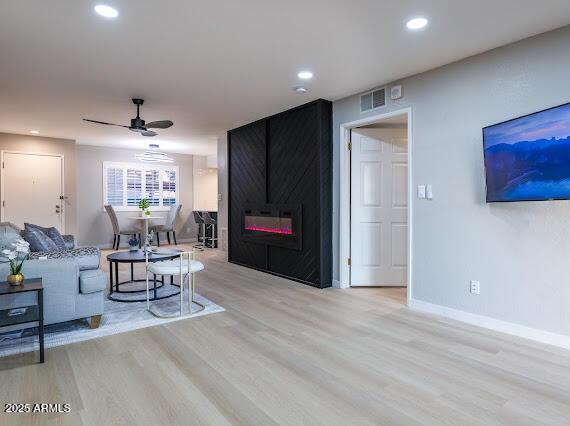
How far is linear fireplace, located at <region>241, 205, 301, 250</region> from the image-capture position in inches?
193

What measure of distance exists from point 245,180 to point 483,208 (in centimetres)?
390

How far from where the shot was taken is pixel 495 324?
9.91ft

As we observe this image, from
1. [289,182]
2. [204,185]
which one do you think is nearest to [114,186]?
[204,185]

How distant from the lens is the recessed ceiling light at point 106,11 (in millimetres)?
2375

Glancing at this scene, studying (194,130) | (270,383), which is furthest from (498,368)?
(194,130)

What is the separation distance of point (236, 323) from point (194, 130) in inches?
173

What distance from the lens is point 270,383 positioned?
2123 mm

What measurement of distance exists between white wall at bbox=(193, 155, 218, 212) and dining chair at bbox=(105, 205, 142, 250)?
1980 millimetres

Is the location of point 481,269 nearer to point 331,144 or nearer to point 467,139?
point 467,139

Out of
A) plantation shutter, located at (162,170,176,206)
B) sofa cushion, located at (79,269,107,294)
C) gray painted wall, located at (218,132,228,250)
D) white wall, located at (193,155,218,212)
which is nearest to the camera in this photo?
sofa cushion, located at (79,269,107,294)

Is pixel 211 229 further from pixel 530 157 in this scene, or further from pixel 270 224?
pixel 530 157

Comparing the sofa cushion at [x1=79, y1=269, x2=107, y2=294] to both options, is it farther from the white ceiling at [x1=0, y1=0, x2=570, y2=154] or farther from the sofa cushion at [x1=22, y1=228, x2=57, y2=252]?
the white ceiling at [x1=0, y1=0, x2=570, y2=154]

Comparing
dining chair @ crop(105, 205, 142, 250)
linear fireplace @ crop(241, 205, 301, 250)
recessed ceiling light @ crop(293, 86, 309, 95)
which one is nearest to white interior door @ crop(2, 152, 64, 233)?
dining chair @ crop(105, 205, 142, 250)

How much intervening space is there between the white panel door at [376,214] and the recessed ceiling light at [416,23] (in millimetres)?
1918
